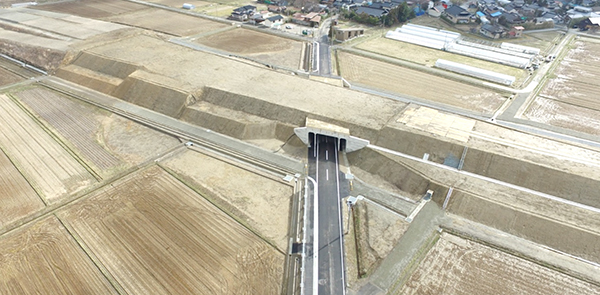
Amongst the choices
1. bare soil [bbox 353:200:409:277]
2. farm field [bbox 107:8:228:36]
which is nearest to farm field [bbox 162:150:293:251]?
bare soil [bbox 353:200:409:277]

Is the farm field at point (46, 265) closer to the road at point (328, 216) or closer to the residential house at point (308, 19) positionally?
the road at point (328, 216)

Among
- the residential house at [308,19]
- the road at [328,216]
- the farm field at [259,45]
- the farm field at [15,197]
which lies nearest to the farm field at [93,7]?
the farm field at [259,45]

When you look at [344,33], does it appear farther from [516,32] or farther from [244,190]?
[244,190]

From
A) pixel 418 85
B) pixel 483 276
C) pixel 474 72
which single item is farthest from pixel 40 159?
pixel 474 72

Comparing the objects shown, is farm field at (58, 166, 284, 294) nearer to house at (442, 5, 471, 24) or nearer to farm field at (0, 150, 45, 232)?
farm field at (0, 150, 45, 232)

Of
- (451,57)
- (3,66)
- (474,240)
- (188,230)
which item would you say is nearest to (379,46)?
(451,57)

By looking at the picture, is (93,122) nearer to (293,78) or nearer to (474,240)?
(293,78)
